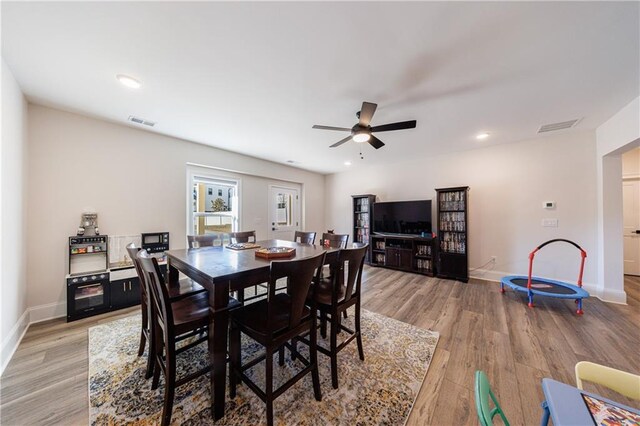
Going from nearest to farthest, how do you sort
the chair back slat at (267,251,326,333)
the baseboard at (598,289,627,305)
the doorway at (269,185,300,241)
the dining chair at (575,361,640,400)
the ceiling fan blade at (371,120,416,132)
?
the dining chair at (575,361,640,400) < the chair back slat at (267,251,326,333) < the ceiling fan blade at (371,120,416,132) < the baseboard at (598,289,627,305) < the doorway at (269,185,300,241)

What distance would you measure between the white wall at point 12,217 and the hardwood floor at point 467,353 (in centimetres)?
23

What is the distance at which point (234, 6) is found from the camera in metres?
1.44

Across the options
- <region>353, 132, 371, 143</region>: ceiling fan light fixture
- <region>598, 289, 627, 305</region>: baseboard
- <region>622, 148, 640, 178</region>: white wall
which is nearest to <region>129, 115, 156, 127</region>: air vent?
<region>353, 132, 371, 143</region>: ceiling fan light fixture

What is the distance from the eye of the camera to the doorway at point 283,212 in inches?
220

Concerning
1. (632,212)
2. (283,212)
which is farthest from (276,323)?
(632,212)

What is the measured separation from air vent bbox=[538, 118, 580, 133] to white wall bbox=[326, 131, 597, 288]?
0.48m

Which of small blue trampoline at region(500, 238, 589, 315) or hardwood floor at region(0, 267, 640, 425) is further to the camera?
small blue trampoline at region(500, 238, 589, 315)

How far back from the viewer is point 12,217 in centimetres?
A: 214

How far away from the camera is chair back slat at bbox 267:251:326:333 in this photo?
1296mm

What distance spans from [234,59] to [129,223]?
2.90 m

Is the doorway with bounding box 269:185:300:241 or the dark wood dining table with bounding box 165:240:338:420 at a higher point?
the doorway with bounding box 269:185:300:241

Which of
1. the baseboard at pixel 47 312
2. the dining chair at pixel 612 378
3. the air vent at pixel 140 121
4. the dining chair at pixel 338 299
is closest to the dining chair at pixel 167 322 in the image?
the dining chair at pixel 338 299

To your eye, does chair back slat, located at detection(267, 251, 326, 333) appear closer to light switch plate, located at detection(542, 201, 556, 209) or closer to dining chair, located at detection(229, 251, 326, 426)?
dining chair, located at detection(229, 251, 326, 426)

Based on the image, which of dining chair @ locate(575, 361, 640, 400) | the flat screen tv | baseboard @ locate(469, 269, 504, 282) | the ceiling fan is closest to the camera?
dining chair @ locate(575, 361, 640, 400)
